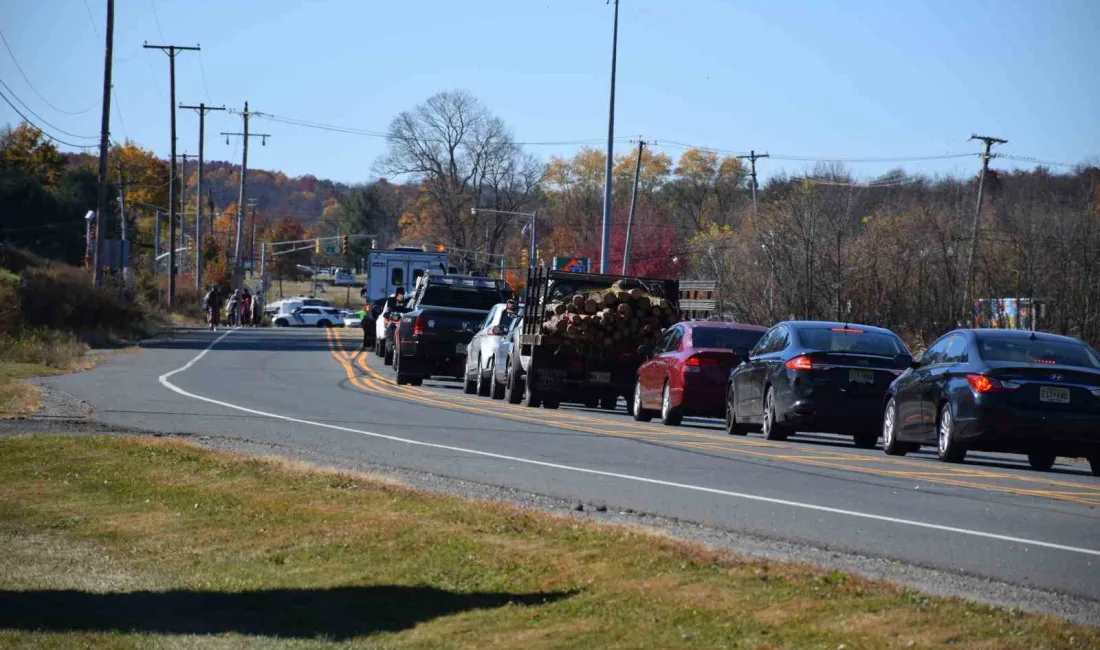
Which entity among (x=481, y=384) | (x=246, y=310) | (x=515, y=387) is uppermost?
(x=515, y=387)

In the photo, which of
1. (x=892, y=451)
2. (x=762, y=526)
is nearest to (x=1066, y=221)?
(x=892, y=451)

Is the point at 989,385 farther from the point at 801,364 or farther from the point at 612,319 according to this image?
the point at 612,319

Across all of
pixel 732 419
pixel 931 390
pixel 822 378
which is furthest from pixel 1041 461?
pixel 732 419

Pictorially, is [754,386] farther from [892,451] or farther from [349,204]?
[349,204]

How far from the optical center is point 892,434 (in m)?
17.2

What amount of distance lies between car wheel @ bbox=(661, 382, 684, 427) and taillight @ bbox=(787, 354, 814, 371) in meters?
3.08

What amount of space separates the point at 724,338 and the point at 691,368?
122 centimetres

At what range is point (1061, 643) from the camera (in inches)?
256

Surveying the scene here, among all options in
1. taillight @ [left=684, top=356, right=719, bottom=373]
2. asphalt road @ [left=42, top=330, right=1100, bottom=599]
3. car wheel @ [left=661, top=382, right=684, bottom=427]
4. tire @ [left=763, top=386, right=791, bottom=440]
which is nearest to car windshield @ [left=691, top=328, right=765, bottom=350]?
taillight @ [left=684, top=356, right=719, bottom=373]

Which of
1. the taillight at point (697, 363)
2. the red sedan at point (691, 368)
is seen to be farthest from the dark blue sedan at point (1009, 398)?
the taillight at point (697, 363)

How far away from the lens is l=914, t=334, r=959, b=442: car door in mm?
16172

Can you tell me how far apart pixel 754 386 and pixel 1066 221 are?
1718cm

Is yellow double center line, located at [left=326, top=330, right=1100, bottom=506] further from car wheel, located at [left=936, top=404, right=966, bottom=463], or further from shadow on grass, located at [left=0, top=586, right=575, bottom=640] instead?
shadow on grass, located at [left=0, top=586, right=575, bottom=640]

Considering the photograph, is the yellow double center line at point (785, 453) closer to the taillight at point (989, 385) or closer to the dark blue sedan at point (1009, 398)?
the dark blue sedan at point (1009, 398)
